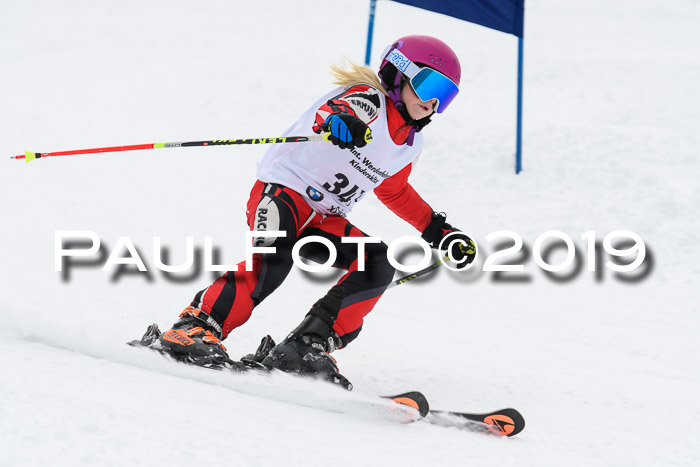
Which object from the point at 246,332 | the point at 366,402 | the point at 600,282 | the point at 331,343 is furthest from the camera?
the point at 600,282

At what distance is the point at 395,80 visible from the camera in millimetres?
3197

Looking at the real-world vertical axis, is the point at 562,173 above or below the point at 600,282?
above

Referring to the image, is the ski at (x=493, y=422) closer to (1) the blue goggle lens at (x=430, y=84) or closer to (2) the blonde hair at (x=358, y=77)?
(1) the blue goggle lens at (x=430, y=84)

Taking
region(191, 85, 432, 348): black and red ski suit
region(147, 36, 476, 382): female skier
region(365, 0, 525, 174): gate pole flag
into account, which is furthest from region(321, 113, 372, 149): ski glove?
region(365, 0, 525, 174): gate pole flag

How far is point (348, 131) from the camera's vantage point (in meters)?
2.80

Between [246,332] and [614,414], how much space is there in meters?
1.95

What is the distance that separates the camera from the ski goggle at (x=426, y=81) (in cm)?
312

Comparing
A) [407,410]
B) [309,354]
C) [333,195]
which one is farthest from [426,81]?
[407,410]

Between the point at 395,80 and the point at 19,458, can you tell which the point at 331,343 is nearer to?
the point at 395,80

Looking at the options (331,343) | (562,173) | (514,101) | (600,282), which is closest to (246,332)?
(331,343)

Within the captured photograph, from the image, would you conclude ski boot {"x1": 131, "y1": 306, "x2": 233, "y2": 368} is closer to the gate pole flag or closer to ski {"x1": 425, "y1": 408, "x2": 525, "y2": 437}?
ski {"x1": 425, "y1": 408, "x2": 525, "y2": 437}

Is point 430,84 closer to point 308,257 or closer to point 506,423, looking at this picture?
point 308,257

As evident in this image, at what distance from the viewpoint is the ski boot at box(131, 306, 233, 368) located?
2.71 metres

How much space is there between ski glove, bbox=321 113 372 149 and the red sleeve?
30.7 inches
